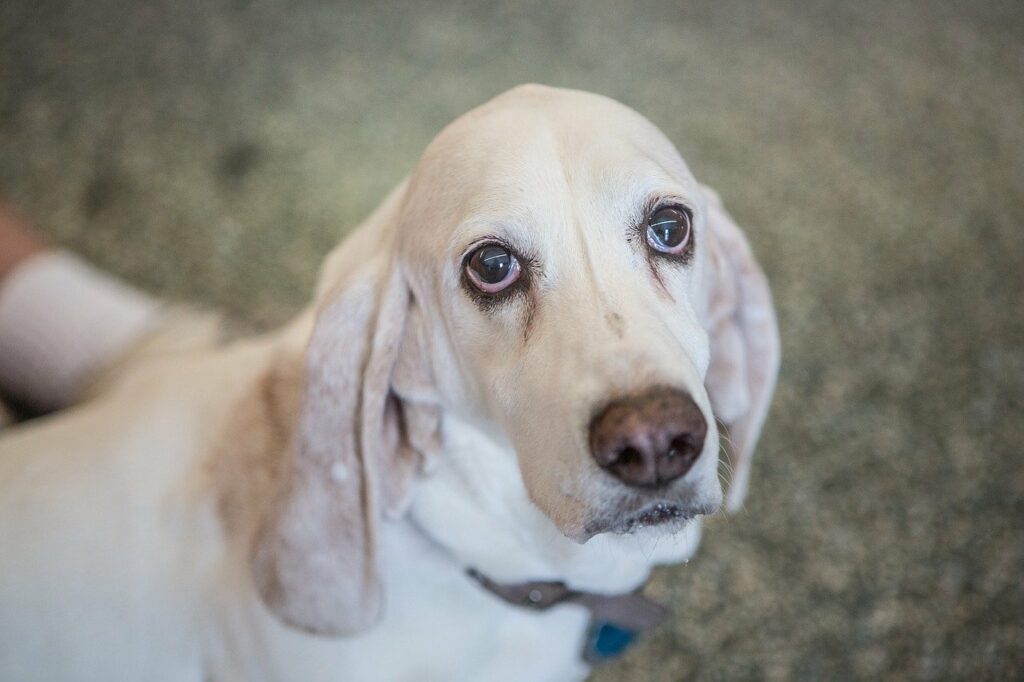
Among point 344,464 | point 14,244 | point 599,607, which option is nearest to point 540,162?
point 344,464

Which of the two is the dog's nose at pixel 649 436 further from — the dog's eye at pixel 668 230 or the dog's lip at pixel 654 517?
the dog's eye at pixel 668 230

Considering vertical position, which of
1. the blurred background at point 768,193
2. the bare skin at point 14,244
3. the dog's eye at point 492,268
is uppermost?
the dog's eye at point 492,268

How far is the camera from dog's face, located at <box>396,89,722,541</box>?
0.80 m

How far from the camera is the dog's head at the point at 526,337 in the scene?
32.0 inches

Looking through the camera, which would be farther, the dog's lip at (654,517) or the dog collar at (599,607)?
the dog collar at (599,607)

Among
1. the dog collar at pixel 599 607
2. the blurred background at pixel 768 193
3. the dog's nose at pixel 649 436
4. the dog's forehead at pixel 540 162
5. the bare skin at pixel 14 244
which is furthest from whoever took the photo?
the bare skin at pixel 14 244

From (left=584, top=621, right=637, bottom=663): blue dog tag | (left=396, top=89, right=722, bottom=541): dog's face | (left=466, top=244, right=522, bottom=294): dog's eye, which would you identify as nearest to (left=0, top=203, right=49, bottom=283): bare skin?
(left=396, top=89, right=722, bottom=541): dog's face

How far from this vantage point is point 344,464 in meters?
1.02

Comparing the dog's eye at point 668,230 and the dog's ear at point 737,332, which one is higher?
the dog's eye at point 668,230

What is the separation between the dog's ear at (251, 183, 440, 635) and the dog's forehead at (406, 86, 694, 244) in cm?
12

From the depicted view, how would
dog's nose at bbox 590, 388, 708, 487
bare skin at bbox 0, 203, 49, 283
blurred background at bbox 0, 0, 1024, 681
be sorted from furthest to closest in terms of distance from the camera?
bare skin at bbox 0, 203, 49, 283
blurred background at bbox 0, 0, 1024, 681
dog's nose at bbox 590, 388, 708, 487

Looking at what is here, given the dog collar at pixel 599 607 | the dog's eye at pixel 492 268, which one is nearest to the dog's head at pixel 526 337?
the dog's eye at pixel 492 268

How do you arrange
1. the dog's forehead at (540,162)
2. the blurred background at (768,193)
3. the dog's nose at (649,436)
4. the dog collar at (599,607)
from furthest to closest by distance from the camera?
the blurred background at (768,193)
the dog collar at (599,607)
the dog's forehead at (540,162)
the dog's nose at (649,436)

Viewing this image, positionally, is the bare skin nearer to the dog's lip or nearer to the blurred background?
the blurred background
